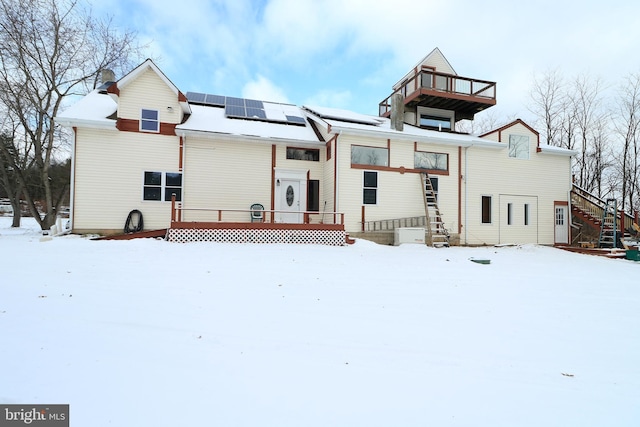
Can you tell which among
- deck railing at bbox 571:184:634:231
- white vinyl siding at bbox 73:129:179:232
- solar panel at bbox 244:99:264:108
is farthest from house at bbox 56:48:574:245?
deck railing at bbox 571:184:634:231

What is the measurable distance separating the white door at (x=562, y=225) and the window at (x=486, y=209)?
4095mm

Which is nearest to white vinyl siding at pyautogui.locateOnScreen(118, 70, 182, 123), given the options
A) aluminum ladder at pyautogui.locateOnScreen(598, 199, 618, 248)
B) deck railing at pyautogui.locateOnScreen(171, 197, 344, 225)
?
deck railing at pyautogui.locateOnScreen(171, 197, 344, 225)

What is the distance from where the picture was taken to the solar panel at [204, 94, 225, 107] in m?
17.8

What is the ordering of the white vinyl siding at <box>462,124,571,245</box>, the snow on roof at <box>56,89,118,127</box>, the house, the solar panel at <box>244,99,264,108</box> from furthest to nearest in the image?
the solar panel at <box>244,99,264,108</box>
the white vinyl siding at <box>462,124,571,245</box>
the house
the snow on roof at <box>56,89,118,127</box>

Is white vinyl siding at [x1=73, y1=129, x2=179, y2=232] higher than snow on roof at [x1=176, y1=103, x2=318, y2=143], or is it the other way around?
snow on roof at [x1=176, y1=103, x2=318, y2=143]

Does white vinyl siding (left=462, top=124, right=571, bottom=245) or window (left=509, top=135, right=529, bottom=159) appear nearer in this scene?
white vinyl siding (left=462, top=124, right=571, bottom=245)

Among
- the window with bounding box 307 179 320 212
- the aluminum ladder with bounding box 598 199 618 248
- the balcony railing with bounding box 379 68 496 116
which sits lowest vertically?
the aluminum ladder with bounding box 598 199 618 248

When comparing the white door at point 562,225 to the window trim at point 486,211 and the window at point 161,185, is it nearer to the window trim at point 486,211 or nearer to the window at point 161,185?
the window trim at point 486,211

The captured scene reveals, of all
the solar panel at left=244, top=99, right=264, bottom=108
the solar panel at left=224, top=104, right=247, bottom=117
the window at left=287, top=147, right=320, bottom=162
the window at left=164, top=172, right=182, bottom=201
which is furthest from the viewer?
the solar panel at left=244, top=99, right=264, bottom=108

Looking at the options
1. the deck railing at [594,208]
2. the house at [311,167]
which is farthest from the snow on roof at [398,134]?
the deck railing at [594,208]

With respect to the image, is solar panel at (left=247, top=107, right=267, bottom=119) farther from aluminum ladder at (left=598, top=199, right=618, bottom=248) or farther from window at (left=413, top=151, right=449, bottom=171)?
aluminum ladder at (left=598, top=199, right=618, bottom=248)

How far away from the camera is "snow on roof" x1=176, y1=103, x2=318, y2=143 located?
47.4 feet

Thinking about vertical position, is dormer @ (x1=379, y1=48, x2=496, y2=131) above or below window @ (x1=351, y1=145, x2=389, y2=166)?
above

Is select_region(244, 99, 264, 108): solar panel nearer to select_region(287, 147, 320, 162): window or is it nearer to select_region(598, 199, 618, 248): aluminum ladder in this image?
select_region(287, 147, 320, 162): window
